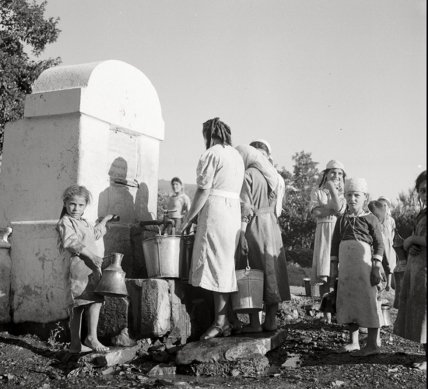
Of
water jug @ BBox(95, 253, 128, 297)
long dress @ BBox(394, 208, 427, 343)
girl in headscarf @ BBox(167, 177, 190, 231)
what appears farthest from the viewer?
girl in headscarf @ BBox(167, 177, 190, 231)

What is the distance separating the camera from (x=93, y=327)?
5.14 metres

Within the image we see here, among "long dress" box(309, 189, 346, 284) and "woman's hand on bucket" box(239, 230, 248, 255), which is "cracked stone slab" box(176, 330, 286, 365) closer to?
"woman's hand on bucket" box(239, 230, 248, 255)

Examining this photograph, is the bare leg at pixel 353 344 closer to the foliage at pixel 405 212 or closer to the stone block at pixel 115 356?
the stone block at pixel 115 356

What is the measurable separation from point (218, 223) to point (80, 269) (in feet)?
4.66

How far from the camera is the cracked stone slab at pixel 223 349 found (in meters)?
4.71

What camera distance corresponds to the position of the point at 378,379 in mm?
4301

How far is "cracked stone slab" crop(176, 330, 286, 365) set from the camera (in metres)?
4.71

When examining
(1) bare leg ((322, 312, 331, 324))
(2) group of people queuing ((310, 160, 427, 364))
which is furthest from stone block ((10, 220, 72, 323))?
(1) bare leg ((322, 312, 331, 324))

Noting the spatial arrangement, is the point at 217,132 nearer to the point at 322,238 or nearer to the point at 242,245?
the point at 242,245

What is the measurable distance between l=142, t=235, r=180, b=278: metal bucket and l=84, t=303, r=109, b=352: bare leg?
0.67 metres

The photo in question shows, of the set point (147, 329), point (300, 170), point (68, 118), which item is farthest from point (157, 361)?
point (300, 170)

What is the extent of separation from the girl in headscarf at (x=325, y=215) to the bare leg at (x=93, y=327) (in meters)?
3.16

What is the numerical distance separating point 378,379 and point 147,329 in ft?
7.33

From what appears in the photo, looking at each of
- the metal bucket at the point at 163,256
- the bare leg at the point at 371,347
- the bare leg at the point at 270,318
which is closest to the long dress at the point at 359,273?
the bare leg at the point at 371,347
